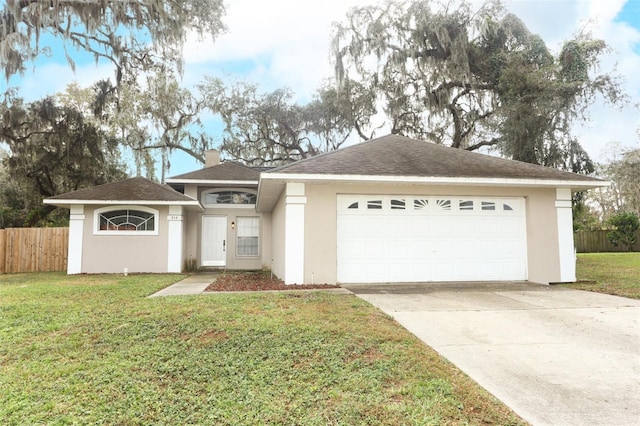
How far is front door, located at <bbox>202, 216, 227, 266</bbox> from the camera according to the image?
14297 mm

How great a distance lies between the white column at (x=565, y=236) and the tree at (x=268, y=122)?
1405 centimetres

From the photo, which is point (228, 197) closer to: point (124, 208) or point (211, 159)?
point (211, 159)

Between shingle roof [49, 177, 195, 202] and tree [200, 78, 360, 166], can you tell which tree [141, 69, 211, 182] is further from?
shingle roof [49, 177, 195, 202]

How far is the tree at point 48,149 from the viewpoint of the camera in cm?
1602

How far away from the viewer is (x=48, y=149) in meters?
16.8

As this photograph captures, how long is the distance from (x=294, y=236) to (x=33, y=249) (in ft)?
37.0

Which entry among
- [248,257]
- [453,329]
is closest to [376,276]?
[453,329]

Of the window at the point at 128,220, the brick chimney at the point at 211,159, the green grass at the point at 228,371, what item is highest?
the brick chimney at the point at 211,159

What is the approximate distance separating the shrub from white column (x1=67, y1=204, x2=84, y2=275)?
2739cm

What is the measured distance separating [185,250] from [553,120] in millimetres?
14199

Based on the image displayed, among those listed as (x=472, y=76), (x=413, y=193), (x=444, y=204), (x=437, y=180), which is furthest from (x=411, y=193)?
(x=472, y=76)

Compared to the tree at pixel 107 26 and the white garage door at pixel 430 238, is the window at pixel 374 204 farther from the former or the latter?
the tree at pixel 107 26

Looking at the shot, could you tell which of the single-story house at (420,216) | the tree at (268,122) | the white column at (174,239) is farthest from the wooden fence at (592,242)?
the white column at (174,239)

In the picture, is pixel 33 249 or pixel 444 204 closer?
pixel 444 204
